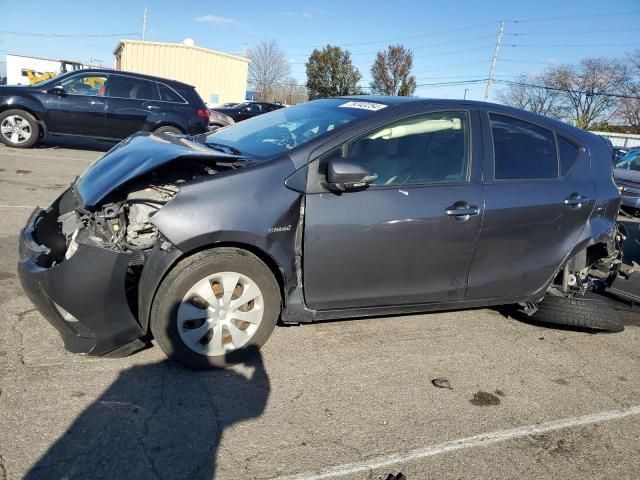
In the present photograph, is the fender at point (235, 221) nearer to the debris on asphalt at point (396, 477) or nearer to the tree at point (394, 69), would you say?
the debris on asphalt at point (396, 477)

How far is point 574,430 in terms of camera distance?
2908 mm

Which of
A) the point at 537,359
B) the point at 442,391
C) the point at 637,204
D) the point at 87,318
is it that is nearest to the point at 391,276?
the point at 442,391

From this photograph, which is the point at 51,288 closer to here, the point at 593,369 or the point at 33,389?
the point at 33,389

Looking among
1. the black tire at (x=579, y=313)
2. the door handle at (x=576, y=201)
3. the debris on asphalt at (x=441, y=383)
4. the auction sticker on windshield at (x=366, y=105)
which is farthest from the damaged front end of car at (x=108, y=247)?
the black tire at (x=579, y=313)

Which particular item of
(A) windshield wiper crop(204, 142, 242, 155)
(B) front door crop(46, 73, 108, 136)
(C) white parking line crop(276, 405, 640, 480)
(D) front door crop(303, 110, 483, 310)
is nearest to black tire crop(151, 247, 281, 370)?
(D) front door crop(303, 110, 483, 310)

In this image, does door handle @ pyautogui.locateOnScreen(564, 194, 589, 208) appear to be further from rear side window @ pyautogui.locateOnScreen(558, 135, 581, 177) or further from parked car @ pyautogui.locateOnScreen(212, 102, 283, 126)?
parked car @ pyautogui.locateOnScreen(212, 102, 283, 126)

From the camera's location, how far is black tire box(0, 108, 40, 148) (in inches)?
399

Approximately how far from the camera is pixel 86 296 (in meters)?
2.67

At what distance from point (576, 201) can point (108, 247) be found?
3280mm

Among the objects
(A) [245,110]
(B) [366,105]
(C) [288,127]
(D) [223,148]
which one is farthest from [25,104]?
(A) [245,110]

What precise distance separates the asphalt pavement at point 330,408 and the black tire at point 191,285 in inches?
4.8

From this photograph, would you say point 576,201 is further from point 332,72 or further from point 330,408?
point 332,72

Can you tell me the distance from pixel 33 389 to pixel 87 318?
45 centimetres

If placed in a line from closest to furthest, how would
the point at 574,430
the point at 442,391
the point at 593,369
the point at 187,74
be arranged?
1. the point at 574,430
2. the point at 442,391
3. the point at 593,369
4. the point at 187,74
